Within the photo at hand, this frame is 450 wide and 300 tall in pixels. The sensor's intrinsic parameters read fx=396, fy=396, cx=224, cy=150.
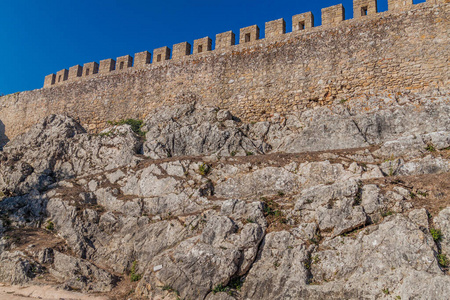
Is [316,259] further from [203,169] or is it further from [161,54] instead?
[161,54]

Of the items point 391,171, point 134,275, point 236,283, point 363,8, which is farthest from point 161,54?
point 236,283

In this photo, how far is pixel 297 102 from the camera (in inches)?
687

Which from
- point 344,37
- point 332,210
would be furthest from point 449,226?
point 344,37

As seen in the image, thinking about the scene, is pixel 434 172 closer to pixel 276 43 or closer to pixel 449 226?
pixel 449 226

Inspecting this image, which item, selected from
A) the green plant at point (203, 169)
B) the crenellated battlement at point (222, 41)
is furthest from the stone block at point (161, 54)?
the green plant at point (203, 169)

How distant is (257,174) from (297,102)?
17.0ft

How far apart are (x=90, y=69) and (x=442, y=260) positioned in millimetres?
20915

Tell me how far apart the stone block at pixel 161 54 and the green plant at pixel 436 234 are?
16.1 m

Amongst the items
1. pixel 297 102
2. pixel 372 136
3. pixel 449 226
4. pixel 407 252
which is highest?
pixel 297 102

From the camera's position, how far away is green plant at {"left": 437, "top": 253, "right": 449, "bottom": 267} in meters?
8.41

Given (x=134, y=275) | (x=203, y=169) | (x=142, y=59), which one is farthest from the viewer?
(x=142, y=59)

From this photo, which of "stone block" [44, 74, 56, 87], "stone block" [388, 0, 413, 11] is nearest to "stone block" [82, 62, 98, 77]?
"stone block" [44, 74, 56, 87]

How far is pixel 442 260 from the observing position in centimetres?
846

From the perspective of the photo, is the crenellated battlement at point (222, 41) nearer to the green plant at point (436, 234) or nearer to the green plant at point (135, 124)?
the green plant at point (135, 124)
